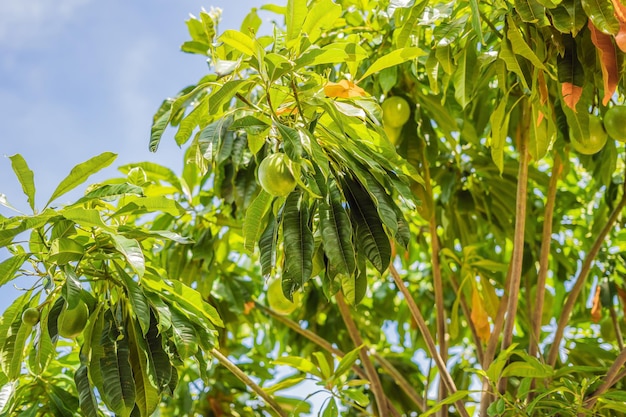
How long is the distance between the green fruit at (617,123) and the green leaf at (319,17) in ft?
2.49

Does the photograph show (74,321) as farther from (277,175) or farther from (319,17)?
(319,17)

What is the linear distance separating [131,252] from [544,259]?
123 centimetres

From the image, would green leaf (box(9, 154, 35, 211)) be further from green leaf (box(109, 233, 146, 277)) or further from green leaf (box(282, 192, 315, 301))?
green leaf (box(282, 192, 315, 301))

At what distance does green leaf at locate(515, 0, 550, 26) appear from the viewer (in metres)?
1.56

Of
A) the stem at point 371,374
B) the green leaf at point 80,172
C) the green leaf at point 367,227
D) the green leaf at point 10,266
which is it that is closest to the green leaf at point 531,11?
the green leaf at point 367,227

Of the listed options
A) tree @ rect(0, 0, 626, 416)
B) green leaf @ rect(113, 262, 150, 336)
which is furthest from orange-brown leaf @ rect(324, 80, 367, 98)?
green leaf @ rect(113, 262, 150, 336)

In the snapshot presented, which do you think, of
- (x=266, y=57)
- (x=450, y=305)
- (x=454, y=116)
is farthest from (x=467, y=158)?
(x=266, y=57)

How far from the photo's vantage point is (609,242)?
320 cm

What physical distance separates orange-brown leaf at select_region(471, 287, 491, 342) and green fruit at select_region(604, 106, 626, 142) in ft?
2.22

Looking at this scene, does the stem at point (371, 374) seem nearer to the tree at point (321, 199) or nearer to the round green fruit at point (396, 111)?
the tree at point (321, 199)

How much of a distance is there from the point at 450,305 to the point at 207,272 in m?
1.00

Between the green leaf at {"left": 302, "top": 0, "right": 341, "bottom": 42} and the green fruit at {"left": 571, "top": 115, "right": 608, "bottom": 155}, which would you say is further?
the green fruit at {"left": 571, "top": 115, "right": 608, "bottom": 155}

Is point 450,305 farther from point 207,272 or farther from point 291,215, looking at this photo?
point 291,215

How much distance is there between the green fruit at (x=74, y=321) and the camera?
1.57 m
